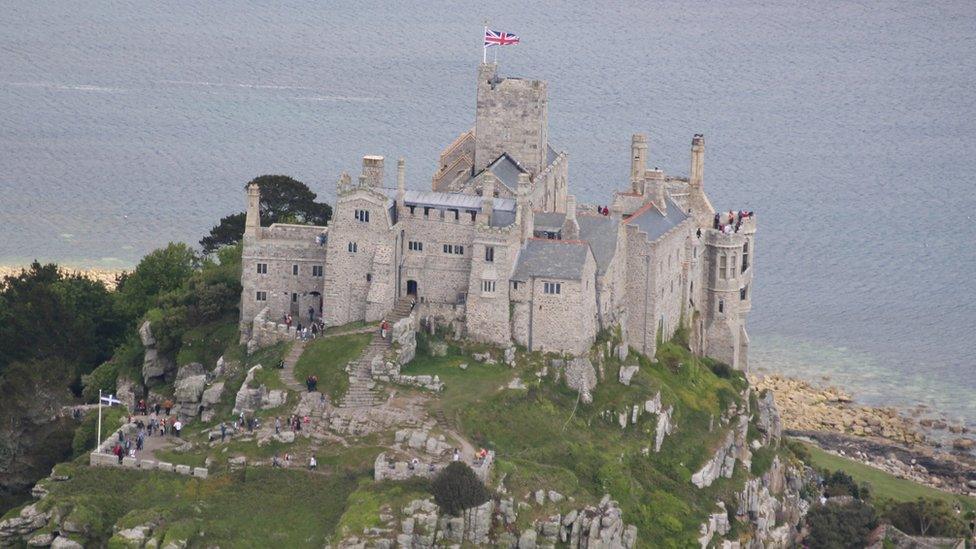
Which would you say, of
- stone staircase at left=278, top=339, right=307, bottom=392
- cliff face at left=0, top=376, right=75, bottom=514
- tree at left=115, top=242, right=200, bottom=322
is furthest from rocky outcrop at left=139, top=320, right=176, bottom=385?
stone staircase at left=278, top=339, right=307, bottom=392

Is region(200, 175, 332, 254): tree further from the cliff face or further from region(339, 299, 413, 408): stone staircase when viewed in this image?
region(339, 299, 413, 408): stone staircase

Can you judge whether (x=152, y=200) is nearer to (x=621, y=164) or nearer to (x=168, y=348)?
(x=621, y=164)

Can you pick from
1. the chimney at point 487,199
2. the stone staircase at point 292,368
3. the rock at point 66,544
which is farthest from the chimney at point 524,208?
the rock at point 66,544

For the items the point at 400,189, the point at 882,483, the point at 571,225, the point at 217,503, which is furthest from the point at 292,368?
the point at 882,483

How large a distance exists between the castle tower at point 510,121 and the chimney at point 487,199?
7282mm

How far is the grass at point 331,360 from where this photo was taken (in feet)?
321

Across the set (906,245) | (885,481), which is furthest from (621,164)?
(885,481)

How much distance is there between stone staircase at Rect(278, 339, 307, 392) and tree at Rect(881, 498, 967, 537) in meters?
36.5

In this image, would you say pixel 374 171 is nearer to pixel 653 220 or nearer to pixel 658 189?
pixel 653 220

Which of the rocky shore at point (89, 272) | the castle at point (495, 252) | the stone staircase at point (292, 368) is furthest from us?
the rocky shore at point (89, 272)

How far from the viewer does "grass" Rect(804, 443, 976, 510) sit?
12375 centimetres

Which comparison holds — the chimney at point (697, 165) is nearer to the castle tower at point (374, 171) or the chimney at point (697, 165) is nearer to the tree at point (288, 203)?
the castle tower at point (374, 171)

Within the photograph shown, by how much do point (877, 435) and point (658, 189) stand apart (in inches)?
1381

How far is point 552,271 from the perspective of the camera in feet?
332
